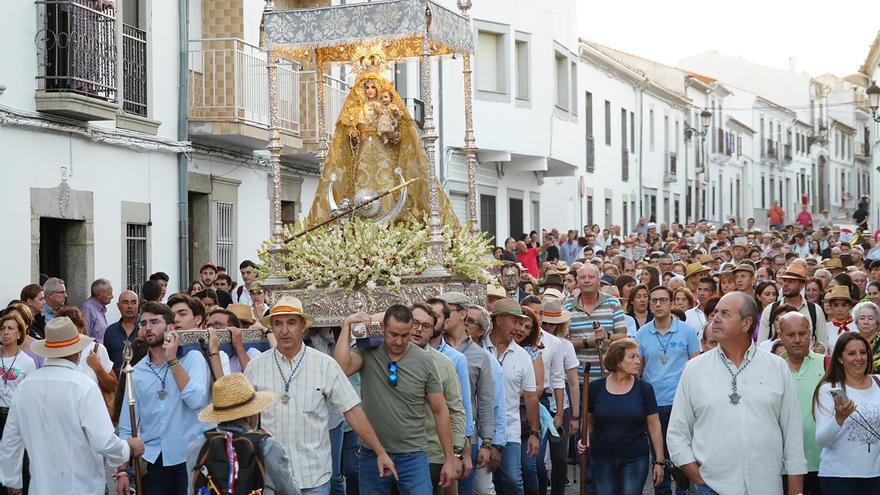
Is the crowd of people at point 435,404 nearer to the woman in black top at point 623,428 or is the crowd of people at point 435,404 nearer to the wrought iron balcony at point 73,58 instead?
the woman in black top at point 623,428

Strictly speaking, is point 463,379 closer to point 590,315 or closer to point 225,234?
point 590,315

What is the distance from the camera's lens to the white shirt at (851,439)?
8.03 meters

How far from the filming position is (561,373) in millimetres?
10734

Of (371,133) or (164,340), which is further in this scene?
(371,133)

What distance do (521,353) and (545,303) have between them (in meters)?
1.54

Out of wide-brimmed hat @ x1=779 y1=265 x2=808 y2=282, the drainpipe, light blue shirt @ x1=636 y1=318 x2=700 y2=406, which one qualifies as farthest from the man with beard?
the drainpipe

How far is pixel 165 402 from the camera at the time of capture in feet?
26.8

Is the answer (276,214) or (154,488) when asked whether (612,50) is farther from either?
(154,488)

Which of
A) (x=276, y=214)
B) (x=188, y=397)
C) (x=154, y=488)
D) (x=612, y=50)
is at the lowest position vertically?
(x=154, y=488)

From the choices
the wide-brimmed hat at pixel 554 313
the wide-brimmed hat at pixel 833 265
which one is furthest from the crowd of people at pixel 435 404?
the wide-brimmed hat at pixel 833 265

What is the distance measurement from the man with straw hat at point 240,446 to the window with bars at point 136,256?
34.9ft

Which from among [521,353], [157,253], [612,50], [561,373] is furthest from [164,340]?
[612,50]

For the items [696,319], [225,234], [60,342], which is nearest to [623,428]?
[60,342]

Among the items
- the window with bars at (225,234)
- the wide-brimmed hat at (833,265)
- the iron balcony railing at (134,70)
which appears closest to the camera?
the wide-brimmed hat at (833,265)
